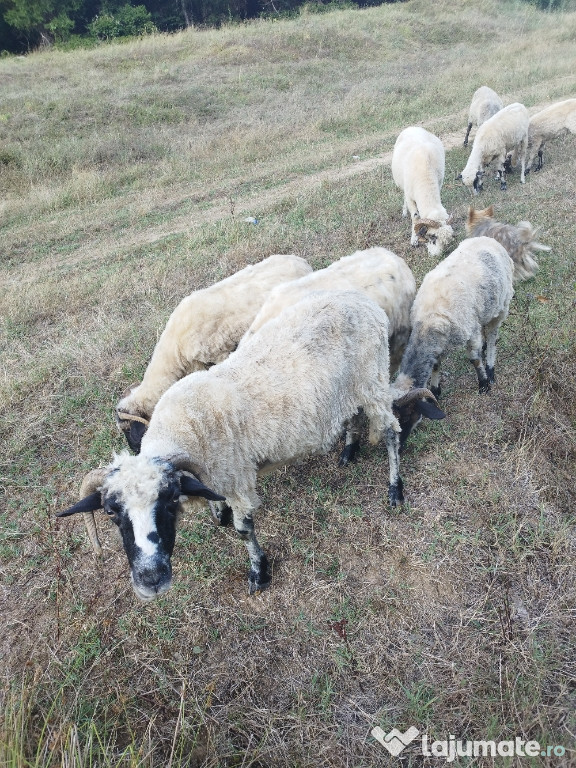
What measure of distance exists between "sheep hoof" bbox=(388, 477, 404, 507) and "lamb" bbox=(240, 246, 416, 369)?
180 centimetres

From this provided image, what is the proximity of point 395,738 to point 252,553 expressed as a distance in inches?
61.7

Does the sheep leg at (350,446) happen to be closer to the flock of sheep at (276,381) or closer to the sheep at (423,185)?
the flock of sheep at (276,381)

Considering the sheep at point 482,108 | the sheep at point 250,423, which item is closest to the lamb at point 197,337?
the sheep at point 250,423

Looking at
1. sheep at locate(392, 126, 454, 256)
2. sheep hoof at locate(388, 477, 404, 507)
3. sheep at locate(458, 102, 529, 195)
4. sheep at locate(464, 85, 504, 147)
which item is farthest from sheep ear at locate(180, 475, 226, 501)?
sheep at locate(464, 85, 504, 147)

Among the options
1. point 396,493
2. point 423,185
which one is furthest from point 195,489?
point 423,185

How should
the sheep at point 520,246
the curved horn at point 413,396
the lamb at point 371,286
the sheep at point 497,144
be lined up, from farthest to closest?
1. the sheep at point 497,144
2. the sheep at point 520,246
3. the lamb at point 371,286
4. the curved horn at point 413,396

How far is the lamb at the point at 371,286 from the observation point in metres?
5.24

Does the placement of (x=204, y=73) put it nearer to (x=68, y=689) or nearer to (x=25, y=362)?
(x=25, y=362)

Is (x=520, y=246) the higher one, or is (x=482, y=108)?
(x=482, y=108)

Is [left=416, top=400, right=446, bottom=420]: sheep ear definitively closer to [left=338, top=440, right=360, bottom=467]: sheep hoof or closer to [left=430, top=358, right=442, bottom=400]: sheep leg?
[left=338, top=440, right=360, bottom=467]: sheep hoof

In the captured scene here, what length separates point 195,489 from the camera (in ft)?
10.6

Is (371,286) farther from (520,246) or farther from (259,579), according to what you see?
(520,246)

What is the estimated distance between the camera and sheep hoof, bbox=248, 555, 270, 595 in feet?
13.2

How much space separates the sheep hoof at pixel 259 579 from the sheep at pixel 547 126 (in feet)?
44.3
